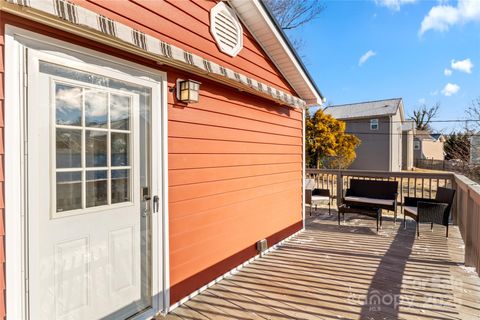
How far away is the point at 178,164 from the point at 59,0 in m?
1.50

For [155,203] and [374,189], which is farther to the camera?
[374,189]

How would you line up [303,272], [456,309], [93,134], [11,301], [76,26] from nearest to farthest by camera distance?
1. [11,301]
2. [76,26]
3. [93,134]
4. [456,309]
5. [303,272]

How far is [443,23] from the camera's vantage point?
9.35 meters

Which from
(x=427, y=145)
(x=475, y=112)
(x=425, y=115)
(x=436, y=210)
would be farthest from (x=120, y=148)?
(x=425, y=115)

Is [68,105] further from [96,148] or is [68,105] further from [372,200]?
[372,200]

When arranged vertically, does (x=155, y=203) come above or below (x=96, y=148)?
below

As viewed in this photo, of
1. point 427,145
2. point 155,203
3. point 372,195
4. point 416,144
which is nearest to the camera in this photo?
point 155,203

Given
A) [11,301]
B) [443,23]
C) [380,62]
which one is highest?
[380,62]

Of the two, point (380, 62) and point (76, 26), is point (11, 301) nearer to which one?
point (76, 26)

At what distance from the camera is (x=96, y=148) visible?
2090 millimetres

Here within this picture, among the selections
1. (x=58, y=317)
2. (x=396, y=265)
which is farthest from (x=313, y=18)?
(x=58, y=317)

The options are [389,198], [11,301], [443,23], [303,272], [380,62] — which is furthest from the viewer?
[380,62]

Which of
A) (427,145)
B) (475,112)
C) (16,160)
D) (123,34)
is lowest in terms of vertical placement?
(16,160)

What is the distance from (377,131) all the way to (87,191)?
797 inches
